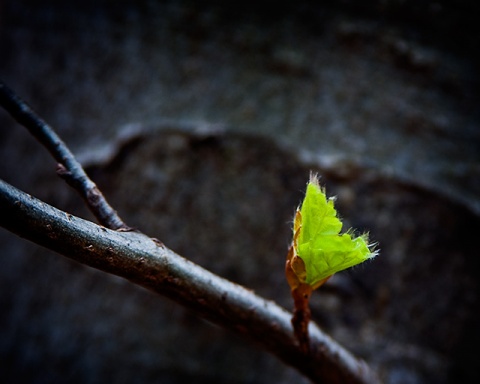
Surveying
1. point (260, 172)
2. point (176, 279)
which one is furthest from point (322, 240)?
point (260, 172)

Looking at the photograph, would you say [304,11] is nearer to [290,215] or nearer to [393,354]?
[290,215]

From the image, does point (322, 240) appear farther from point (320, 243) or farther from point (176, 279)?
point (176, 279)

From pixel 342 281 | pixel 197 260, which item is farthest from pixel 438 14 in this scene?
pixel 197 260

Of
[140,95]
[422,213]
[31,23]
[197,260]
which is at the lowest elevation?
[197,260]

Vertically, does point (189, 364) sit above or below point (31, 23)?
below

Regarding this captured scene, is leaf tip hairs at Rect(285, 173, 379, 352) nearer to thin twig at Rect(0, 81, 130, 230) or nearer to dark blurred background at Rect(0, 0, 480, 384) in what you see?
thin twig at Rect(0, 81, 130, 230)

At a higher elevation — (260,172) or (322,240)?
(260,172)

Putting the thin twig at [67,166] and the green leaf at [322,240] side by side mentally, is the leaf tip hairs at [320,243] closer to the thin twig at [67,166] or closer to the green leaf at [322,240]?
the green leaf at [322,240]
